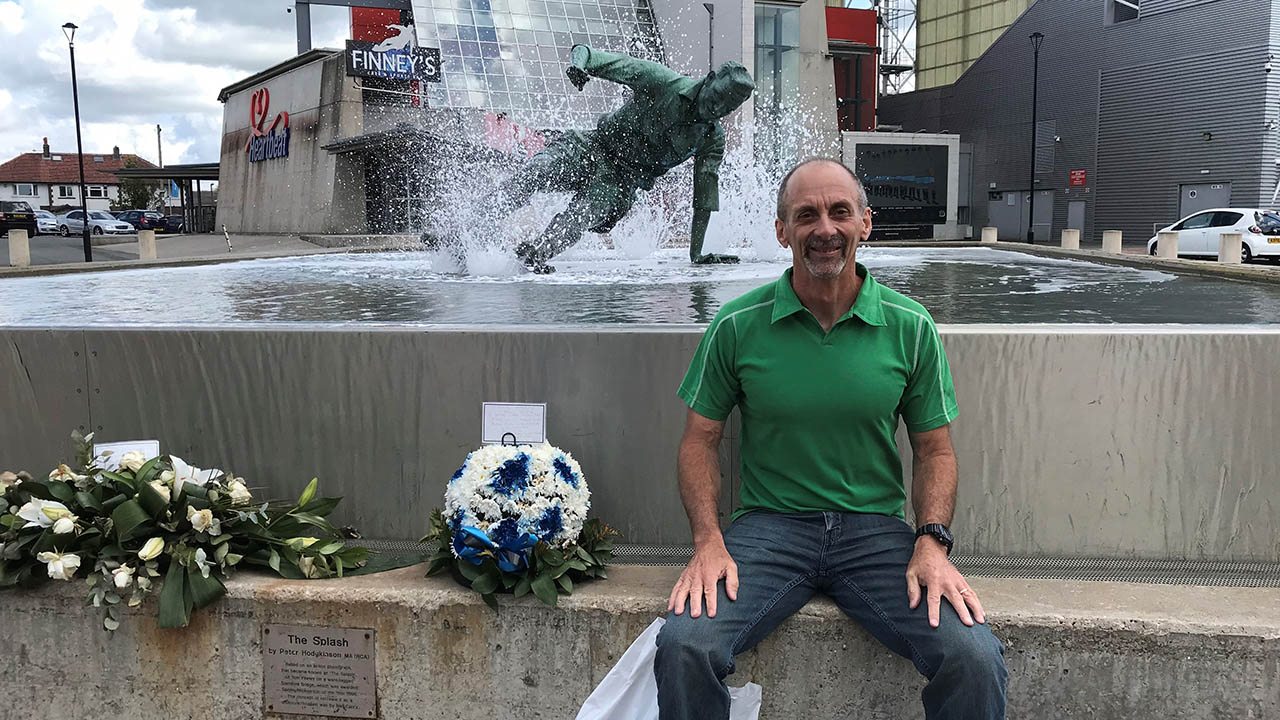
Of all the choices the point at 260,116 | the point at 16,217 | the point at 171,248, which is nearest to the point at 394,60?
the point at 260,116

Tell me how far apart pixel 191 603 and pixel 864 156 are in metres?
41.3

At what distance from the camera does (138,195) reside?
76250mm

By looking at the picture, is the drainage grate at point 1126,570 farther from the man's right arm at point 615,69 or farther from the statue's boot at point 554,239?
the statue's boot at point 554,239

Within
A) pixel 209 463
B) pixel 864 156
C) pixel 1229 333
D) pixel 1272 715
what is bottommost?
pixel 1272 715

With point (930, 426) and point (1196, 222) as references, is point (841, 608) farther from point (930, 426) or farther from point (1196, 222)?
point (1196, 222)

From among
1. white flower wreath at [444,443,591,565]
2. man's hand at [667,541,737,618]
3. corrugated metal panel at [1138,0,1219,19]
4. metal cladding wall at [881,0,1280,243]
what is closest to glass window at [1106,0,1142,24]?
metal cladding wall at [881,0,1280,243]

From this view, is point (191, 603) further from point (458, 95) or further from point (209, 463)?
point (458, 95)

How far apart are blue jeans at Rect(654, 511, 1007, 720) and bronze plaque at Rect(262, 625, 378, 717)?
94 centimetres

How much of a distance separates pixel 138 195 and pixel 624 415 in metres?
82.9

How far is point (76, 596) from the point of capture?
286 centimetres

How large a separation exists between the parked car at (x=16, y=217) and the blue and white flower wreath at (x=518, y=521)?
1798 inches

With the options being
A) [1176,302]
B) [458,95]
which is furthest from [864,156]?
[1176,302]

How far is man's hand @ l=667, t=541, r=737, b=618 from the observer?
7.95 feet

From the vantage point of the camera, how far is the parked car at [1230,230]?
860 inches
